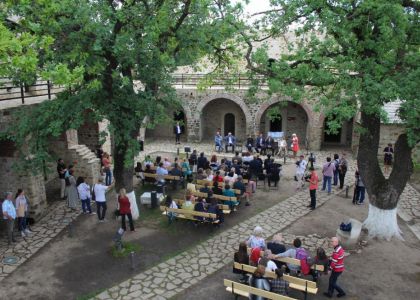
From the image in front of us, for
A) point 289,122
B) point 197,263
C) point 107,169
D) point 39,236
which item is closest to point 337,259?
point 197,263

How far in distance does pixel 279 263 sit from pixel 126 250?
15.6 feet

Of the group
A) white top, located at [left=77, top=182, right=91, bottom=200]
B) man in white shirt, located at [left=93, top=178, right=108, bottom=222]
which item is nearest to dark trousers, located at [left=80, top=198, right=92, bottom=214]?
white top, located at [left=77, top=182, right=91, bottom=200]

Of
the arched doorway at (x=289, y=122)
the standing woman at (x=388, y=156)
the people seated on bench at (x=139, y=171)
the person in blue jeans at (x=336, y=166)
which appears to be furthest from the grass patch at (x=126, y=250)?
the arched doorway at (x=289, y=122)

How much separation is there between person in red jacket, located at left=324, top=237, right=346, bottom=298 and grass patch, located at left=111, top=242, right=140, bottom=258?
5760mm

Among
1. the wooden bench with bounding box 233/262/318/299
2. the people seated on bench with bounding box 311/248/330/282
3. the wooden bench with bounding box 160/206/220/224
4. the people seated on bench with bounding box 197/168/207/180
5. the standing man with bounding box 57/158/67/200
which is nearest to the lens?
the wooden bench with bounding box 233/262/318/299

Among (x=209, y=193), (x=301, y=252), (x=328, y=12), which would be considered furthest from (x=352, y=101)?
(x=209, y=193)

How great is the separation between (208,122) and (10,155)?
1599 centimetres

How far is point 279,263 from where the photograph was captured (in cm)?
1063

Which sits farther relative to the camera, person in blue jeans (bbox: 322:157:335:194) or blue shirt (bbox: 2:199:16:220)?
person in blue jeans (bbox: 322:157:335:194)

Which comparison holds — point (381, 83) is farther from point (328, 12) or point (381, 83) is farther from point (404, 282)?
point (404, 282)

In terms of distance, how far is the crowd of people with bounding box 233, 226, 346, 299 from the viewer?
30.4ft

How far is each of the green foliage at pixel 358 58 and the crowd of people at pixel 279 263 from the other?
3559 millimetres

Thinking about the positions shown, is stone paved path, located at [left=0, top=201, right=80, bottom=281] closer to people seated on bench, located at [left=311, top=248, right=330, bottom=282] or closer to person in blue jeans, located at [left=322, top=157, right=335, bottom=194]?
people seated on bench, located at [left=311, top=248, right=330, bottom=282]

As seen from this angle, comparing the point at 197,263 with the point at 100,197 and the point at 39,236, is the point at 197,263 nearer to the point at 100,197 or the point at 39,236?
the point at 100,197
